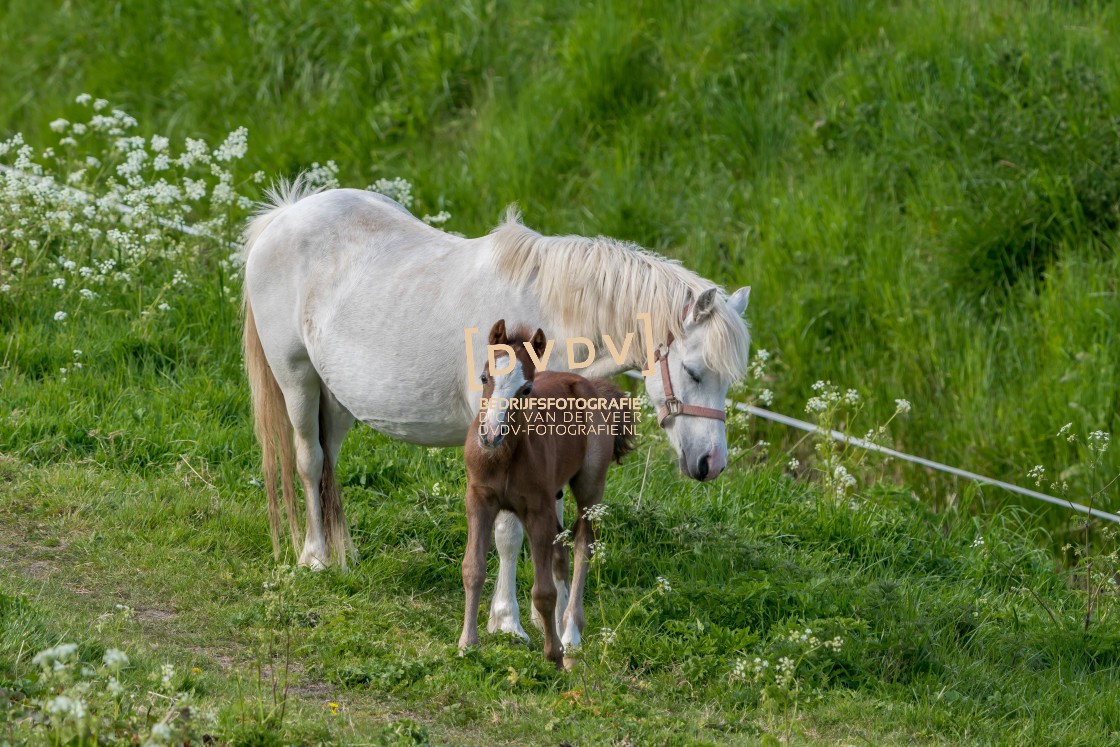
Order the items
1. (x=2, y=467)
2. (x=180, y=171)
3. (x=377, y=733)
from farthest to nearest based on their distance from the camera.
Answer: (x=180, y=171) → (x=2, y=467) → (x=377, y=733)

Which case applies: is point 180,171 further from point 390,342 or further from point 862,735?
point 862,735

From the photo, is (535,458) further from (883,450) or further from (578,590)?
(883,450)

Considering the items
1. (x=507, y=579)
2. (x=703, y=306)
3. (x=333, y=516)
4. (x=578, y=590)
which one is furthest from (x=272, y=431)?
(x=703, y=306)

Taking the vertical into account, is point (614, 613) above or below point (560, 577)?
below

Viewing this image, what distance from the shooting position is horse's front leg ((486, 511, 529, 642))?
16.2 ft

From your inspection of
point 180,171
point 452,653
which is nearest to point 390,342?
Result: point 452,653

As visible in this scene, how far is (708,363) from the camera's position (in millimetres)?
4586

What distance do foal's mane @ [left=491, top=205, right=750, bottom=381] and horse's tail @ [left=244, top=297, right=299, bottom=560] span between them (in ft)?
5.63

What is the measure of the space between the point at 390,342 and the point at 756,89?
Result: 676 centimetres

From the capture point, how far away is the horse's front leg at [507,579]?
495 cm

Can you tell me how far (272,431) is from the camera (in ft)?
20.1

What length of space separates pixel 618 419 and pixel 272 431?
2.20 m

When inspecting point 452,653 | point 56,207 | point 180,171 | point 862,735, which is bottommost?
point 862,735

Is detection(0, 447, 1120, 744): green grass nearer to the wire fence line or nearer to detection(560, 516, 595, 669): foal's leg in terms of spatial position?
detection(560, 516, 595, 669): foal's leg
